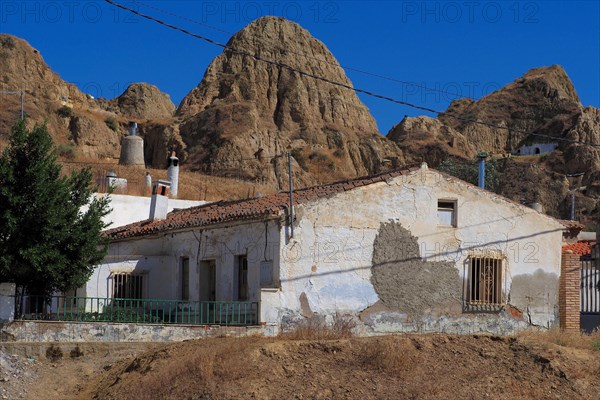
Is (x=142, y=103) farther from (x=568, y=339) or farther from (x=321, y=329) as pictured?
(x=568, y=339)

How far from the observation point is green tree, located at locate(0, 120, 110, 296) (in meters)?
18.5

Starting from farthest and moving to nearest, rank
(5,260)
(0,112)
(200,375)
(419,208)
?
(0,112) < (419,208) < (5,260) < (200,375)

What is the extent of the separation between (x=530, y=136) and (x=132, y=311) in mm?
81528

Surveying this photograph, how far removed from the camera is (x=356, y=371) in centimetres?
1608

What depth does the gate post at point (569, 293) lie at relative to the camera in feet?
75.0

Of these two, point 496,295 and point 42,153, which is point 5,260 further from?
point 496,295

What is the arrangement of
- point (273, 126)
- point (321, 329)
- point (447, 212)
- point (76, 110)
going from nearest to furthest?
point (321, 329) < point (447, 212) < point (273, 126) < point (76, 110)

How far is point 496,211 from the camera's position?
880 inches

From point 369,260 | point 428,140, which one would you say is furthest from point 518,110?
point 369,260

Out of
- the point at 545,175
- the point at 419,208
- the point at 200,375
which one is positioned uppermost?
the point at 545,175

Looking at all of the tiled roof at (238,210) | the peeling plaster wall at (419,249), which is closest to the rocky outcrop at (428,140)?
the tiled roof at (238,210)

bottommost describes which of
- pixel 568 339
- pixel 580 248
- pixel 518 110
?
pixel 568 339

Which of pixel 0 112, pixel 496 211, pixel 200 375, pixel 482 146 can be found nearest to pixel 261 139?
pixel 0 112

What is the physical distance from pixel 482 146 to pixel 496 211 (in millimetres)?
83345
